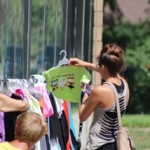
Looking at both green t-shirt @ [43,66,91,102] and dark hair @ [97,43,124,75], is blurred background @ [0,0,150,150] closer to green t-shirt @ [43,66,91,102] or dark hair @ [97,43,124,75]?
green t-shirt @ [43,66,91,102]

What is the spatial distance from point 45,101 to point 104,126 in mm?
596

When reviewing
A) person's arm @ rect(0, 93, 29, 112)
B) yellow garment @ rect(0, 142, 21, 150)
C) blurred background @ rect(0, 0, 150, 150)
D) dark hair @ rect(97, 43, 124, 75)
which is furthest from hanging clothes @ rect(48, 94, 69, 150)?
yellow garment @ rect(0, 142, 21, 150)

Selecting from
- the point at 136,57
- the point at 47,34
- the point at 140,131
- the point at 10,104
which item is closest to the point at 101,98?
the point at 10,104

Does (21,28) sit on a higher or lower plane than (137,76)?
higher

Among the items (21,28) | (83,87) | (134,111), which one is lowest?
(134,111)

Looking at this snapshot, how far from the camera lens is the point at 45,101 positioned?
22.1 ft

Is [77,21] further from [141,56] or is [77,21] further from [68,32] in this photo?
[141,56]

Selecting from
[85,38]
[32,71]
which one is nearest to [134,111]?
[85,38]

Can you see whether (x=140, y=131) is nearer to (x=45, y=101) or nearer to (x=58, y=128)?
(x=58, y=128)

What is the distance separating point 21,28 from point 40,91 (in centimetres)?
107

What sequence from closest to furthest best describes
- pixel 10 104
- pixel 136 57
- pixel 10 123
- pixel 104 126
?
pixel 10 104, pixel 10 123, pixel 104 126, pixel 136 57

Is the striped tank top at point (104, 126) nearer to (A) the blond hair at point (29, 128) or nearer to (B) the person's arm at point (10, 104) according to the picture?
(B) the person's arm at point (10, 104)

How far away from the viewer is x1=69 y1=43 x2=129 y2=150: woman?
6.40 m

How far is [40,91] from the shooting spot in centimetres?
678
